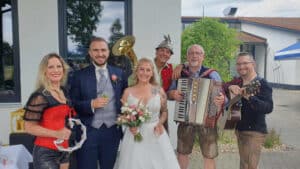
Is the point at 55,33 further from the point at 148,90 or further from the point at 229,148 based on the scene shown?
the point at 229,148

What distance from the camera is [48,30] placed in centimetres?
563

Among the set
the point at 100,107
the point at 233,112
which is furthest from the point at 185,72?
the point at 100,107

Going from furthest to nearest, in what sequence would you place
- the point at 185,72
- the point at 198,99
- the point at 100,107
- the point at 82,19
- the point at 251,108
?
1. the point at 82,19
2. the point at 185,72
3. the point at 198,99
4. the point at 251,108
5. the point at 100,107

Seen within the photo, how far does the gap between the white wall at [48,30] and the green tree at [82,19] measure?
31 cm

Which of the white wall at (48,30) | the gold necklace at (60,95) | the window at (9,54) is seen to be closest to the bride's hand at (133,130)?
the gold necklace at (60,95)

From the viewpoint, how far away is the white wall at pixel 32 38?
220 inches

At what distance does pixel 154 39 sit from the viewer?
5844 millimetres

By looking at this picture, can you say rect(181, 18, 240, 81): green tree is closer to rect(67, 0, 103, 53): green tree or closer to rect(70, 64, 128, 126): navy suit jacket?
rect(67, 0, 103, 53): green tree

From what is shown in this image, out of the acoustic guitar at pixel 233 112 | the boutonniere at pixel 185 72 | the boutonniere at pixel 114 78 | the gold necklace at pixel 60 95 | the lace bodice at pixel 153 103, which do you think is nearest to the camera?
the gold necklace at pixel 60 95

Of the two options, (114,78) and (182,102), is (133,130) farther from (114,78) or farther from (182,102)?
(182,102)

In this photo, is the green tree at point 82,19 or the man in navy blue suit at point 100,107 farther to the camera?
the green tree at point 82,19

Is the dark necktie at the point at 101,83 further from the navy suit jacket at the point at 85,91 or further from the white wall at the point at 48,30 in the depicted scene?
the white wall at the point at 48,30

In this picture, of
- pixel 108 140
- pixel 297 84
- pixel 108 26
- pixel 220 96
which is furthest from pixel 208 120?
pixel 297 84

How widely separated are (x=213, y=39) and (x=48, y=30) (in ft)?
19.6
